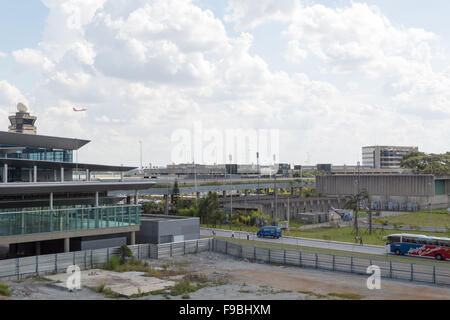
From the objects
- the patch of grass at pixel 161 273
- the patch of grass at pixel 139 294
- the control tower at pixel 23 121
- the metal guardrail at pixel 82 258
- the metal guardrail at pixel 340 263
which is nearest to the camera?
the patch of grass at pixel 139 294

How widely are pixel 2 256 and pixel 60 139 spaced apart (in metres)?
20.7

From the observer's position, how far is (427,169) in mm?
152625

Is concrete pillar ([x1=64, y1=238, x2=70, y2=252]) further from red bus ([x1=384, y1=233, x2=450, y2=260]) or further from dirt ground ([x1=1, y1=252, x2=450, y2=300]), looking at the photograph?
red bus ([x1=384, y1=233, x2=450, y2=260])

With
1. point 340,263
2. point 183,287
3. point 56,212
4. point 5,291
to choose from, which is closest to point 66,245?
point 56,212

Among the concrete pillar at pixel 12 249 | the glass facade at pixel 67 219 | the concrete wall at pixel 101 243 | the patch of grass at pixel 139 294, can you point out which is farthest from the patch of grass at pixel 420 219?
the concrete pillar at pixel 12 249

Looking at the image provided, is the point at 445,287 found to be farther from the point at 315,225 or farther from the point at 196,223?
the point at 315,225

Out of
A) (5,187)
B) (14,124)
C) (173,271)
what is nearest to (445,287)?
(173,271)

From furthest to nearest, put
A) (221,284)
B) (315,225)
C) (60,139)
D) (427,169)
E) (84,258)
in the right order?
1. (427,169)
2. (315,225)
3. (60,139)
4. (84,258)
5. (221,284)

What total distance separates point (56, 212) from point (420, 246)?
39.5m

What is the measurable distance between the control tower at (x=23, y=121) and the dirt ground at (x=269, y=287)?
91683 millimetres

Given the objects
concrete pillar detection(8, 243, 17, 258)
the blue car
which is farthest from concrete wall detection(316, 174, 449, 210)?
concrete pillar detection(8, 243, 17, 258)

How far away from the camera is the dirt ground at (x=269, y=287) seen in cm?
3294

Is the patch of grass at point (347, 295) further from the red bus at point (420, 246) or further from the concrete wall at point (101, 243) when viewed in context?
the concrete wall at point (101, 243)

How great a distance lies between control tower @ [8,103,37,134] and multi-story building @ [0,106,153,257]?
6937 cm
